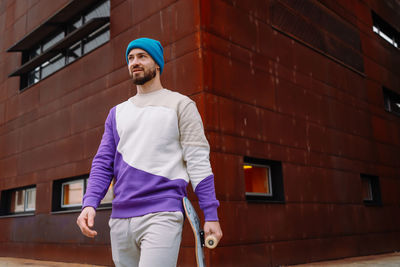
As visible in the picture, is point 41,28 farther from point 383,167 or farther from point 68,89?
point 383,167

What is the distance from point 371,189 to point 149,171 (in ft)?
32.4

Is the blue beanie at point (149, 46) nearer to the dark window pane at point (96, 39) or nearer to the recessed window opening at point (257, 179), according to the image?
the recessed window opening at point (257, 179)

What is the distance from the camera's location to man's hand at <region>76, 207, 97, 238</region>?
1.92 m

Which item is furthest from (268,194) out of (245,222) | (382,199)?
(382,199)

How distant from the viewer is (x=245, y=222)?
6387 millimetres

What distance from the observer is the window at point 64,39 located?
350 inches

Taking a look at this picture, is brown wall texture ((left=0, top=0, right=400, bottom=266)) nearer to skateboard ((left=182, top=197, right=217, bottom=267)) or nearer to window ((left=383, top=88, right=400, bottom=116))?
window ((left=383, top=88, right=400, bottom=116))

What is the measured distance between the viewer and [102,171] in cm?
218

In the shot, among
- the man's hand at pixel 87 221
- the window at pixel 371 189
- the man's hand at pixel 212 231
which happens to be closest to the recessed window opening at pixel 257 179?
the window at pixel 371 189

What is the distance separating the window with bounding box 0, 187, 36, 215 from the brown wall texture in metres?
0.27

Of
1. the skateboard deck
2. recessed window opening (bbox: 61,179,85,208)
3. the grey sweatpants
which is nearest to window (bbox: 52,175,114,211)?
recessed window opening (bbox: 61,179,85,208)

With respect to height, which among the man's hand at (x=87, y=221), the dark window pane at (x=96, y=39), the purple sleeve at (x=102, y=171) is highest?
the dark window pane at (x=96, y=39)

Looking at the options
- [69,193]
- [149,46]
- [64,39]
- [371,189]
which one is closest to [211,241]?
[149,46]

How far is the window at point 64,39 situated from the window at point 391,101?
8.72 metres
